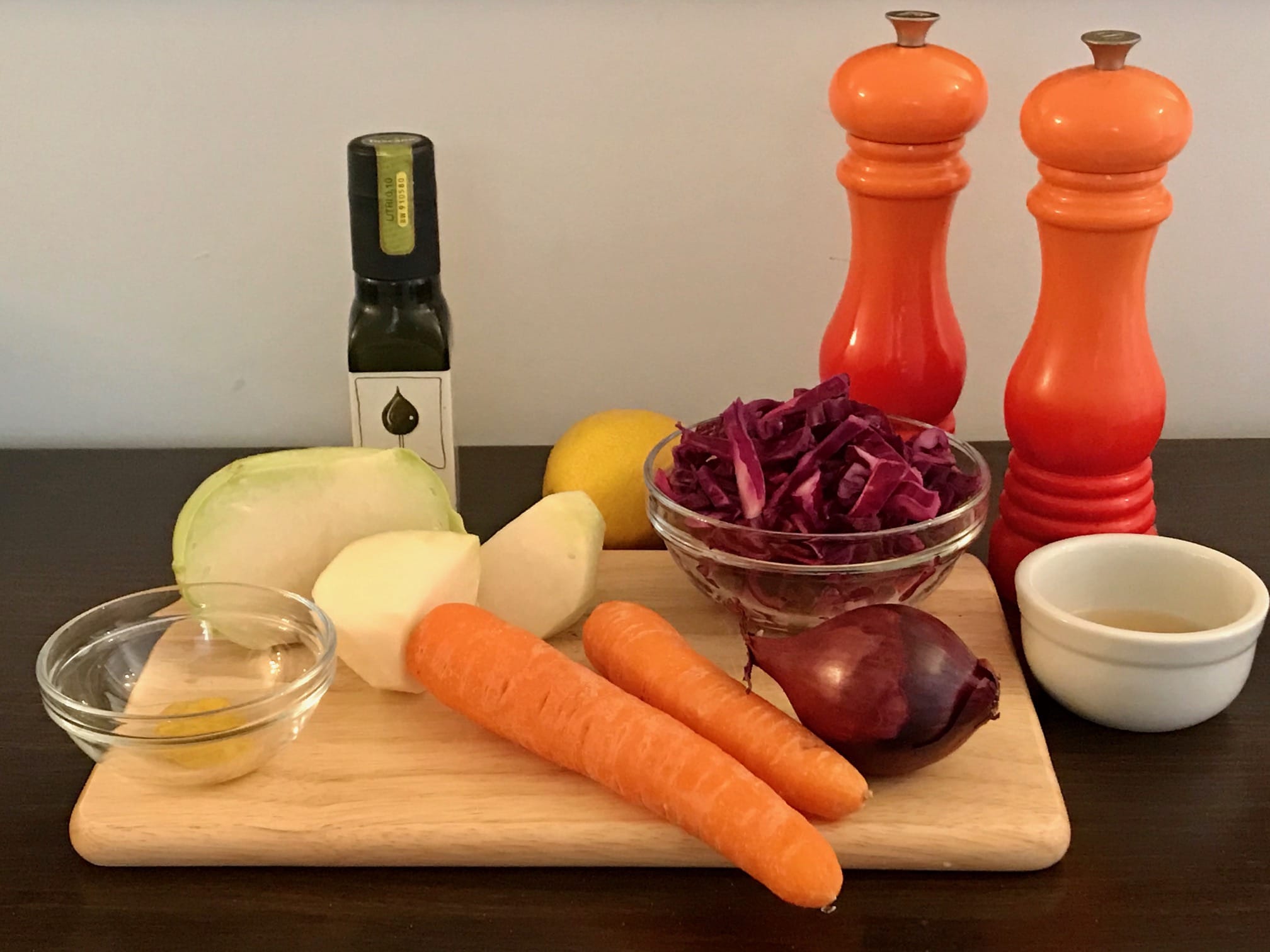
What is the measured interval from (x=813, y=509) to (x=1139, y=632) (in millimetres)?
191

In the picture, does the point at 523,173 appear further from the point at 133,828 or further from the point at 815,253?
the point at 133,828

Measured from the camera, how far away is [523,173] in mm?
1042

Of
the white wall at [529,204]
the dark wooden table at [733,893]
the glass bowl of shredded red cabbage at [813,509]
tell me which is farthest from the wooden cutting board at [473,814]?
the white wall at [529,204]

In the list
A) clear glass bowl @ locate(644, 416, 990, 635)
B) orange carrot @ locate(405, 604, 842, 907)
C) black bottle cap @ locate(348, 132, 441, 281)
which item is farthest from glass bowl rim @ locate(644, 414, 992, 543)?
black bottle cap @ locate(348, 132, 441, 281)

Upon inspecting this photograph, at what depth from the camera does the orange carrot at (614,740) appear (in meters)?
0.60

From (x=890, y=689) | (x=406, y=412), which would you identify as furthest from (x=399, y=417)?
(x=890, y=689)

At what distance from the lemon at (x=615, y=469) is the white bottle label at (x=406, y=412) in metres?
0.09

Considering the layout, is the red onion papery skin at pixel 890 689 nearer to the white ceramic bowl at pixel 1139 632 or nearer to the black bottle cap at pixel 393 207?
the white ceramic bowl at pixel 1139 632

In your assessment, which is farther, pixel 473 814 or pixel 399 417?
pixel 399 417

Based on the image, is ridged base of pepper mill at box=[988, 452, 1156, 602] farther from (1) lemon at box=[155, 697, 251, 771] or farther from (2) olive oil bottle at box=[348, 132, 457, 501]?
(1) lemon at box=[155, 697, 251, 771]

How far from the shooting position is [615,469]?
3.07 ft

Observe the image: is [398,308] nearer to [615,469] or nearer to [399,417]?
[399,417]

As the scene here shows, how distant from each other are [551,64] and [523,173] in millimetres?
88

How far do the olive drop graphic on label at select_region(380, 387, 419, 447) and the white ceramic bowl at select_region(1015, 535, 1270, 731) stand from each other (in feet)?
1.39
